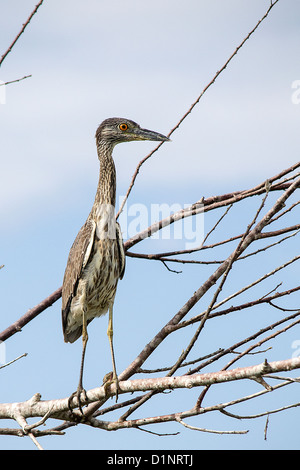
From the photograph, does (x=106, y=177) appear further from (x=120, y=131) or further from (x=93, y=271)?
(x=93, y=271)

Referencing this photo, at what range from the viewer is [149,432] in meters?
3.95

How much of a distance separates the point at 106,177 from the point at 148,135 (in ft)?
1.95

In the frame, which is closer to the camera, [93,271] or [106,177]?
[93,271]

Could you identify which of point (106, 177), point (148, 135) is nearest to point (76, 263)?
point (106, 177)

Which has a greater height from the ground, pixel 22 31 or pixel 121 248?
pixel 22 31

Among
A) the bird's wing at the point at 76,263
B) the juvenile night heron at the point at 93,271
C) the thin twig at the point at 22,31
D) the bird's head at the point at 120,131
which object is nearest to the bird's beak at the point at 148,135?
the bird's head at the point at 120,131

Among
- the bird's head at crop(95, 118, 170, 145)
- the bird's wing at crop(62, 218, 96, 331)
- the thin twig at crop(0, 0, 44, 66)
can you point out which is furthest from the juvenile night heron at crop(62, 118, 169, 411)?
the thin twig at crop(0, 0, 44, 66)

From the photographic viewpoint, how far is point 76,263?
540 centimetres

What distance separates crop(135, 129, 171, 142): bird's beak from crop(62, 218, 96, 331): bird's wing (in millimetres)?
1088

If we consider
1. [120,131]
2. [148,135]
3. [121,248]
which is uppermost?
[120,131]

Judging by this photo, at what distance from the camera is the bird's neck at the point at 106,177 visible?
580 cm

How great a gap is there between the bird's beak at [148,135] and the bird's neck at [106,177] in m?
0.30
